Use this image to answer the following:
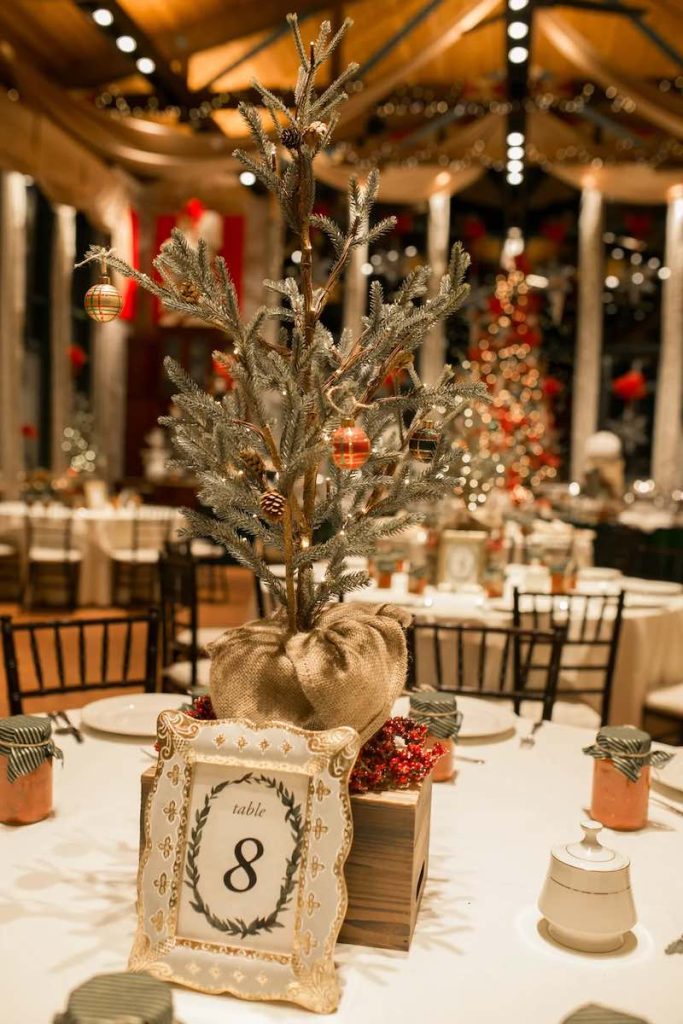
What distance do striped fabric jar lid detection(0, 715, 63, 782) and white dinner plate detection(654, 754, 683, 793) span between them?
3.39 ft

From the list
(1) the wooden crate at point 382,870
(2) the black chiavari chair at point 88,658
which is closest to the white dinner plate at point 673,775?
(1) the wooden crate at point 382,870

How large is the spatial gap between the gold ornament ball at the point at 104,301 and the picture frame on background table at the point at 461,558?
2.69m

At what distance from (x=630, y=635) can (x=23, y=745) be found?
2765 millimetres

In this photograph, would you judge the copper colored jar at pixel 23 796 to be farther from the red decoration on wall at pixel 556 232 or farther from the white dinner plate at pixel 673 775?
the red decoration on wall at pixel 556 232

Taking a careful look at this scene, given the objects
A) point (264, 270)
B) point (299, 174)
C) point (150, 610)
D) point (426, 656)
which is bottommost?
point (426, 656)

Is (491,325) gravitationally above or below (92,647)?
above

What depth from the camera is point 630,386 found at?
1074cm

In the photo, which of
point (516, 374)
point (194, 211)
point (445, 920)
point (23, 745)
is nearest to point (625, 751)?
point (445, 920)

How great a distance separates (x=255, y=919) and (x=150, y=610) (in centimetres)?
142

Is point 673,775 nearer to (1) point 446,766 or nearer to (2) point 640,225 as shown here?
(1) point 446,766

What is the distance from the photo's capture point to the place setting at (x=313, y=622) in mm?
1064

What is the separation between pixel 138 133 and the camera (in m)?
9.67

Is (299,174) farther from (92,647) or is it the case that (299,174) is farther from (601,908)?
(92,647)

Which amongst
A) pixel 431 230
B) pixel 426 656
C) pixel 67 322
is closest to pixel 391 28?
pixel 431 230
